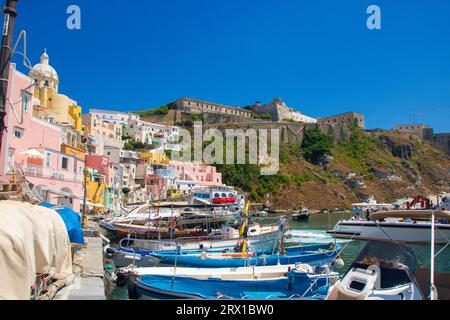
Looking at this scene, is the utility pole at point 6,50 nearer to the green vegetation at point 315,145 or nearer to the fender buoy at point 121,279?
the fender buoy at point 121,279

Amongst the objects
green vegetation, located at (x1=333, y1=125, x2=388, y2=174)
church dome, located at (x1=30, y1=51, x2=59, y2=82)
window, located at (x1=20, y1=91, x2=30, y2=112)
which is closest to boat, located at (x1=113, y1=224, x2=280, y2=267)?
window, located at (x1=20, y1=91, x2=30, y2=112)

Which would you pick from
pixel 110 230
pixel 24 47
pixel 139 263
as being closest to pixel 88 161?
pixel 110 230

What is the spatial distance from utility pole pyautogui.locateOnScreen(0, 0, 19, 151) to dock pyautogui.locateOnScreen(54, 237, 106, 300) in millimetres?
3902

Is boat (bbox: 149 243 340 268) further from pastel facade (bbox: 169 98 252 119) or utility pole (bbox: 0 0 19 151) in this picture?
pastel facade (bbox: 169 98 252 119)

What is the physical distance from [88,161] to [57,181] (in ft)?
70.8

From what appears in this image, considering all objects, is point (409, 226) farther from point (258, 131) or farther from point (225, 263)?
point (258, 131)

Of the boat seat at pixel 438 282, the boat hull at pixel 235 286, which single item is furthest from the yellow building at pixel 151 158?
the boat seat at pixel 438 282

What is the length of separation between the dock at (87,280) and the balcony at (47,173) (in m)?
9.87

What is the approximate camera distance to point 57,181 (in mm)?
26641

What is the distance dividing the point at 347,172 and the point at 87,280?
318ft

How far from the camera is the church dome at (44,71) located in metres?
47.6

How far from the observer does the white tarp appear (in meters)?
4.70
